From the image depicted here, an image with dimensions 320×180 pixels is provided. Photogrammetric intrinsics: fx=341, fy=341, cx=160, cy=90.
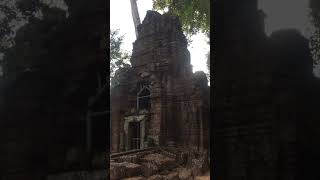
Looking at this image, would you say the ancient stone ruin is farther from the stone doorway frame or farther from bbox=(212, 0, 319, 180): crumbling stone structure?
bbox=(212, 0, 319, 180): crumbling stone structure

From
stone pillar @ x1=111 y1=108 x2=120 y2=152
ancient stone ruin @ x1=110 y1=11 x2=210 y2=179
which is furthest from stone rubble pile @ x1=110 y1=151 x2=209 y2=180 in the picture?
stone pillar @ x1=111 y1=108 x2=120 y2=152

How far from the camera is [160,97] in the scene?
16.5 m

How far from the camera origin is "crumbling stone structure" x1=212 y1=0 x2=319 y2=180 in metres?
1.69

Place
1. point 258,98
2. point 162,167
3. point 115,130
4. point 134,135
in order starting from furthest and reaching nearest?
point 115,130
point 134,135
point 162,167
point 258,98

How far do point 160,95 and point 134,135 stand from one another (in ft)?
8.50

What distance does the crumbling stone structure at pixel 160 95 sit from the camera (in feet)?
52.5

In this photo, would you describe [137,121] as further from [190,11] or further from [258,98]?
[258,98]

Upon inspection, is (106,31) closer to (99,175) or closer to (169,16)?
(99,175)

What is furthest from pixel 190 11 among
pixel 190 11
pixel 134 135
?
pixel 134 135

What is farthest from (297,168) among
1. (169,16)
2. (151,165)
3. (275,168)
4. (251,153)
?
(169,16)

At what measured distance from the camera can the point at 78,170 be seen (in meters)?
1.93

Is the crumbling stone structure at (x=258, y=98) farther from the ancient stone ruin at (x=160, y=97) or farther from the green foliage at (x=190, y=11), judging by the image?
the green foliage at (x=190, y=11)

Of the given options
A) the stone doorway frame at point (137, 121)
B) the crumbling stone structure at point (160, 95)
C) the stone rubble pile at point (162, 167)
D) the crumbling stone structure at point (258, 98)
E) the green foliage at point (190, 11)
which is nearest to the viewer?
the crumbling stone structure at point (258, 98)

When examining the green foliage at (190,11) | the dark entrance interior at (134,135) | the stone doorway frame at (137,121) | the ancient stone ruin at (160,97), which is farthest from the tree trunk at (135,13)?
the dark entrance interior at (134,135)
